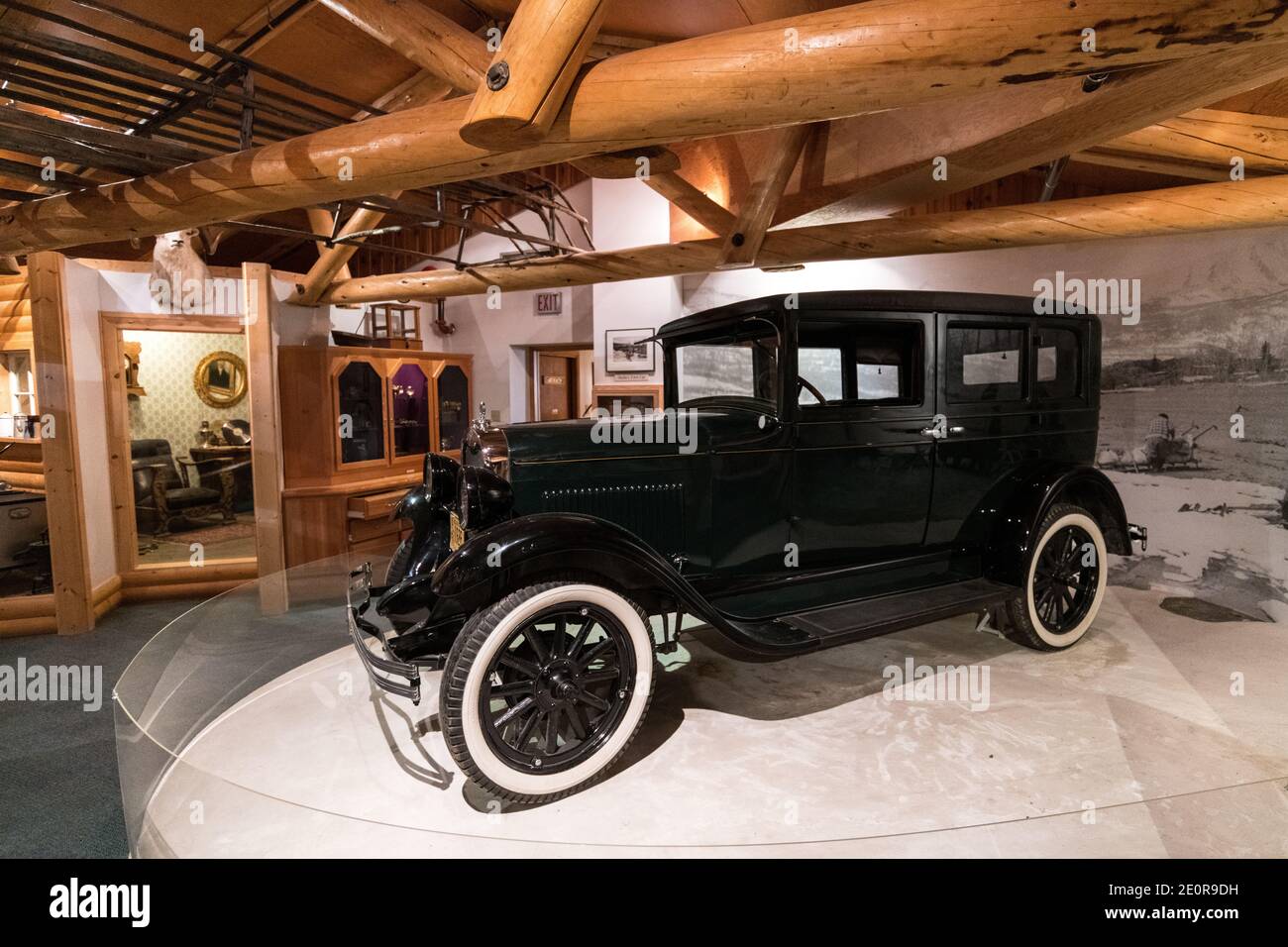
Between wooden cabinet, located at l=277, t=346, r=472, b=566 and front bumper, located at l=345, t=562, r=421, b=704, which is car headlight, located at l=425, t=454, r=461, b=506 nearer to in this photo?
front bumper, located at l=345, t=562, r=421, b=704

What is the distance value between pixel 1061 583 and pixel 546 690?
2.69m

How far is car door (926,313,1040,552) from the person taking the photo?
3219 millimetres

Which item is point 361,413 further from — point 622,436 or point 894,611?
point 894,611

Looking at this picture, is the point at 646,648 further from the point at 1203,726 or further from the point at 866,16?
the point at 1203,726

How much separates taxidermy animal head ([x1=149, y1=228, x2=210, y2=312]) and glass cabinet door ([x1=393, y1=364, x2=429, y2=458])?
1.50 m

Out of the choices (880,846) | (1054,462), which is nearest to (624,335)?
(1054,462)

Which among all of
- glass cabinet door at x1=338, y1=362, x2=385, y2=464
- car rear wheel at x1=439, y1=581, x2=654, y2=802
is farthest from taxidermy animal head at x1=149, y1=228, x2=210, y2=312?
car rear wheel at x1=439, y1=581, x2=654, y2=802

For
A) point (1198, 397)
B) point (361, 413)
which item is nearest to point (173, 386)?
point (361, 413)

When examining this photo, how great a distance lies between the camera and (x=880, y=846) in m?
1.71

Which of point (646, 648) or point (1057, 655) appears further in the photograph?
point (1057, 655)

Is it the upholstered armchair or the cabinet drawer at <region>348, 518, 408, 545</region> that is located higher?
the upholstered armchair

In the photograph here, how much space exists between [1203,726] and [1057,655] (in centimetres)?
72

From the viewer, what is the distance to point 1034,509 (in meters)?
3.26

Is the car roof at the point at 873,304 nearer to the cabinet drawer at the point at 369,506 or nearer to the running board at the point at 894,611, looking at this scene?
the running board at the point at 894,611
